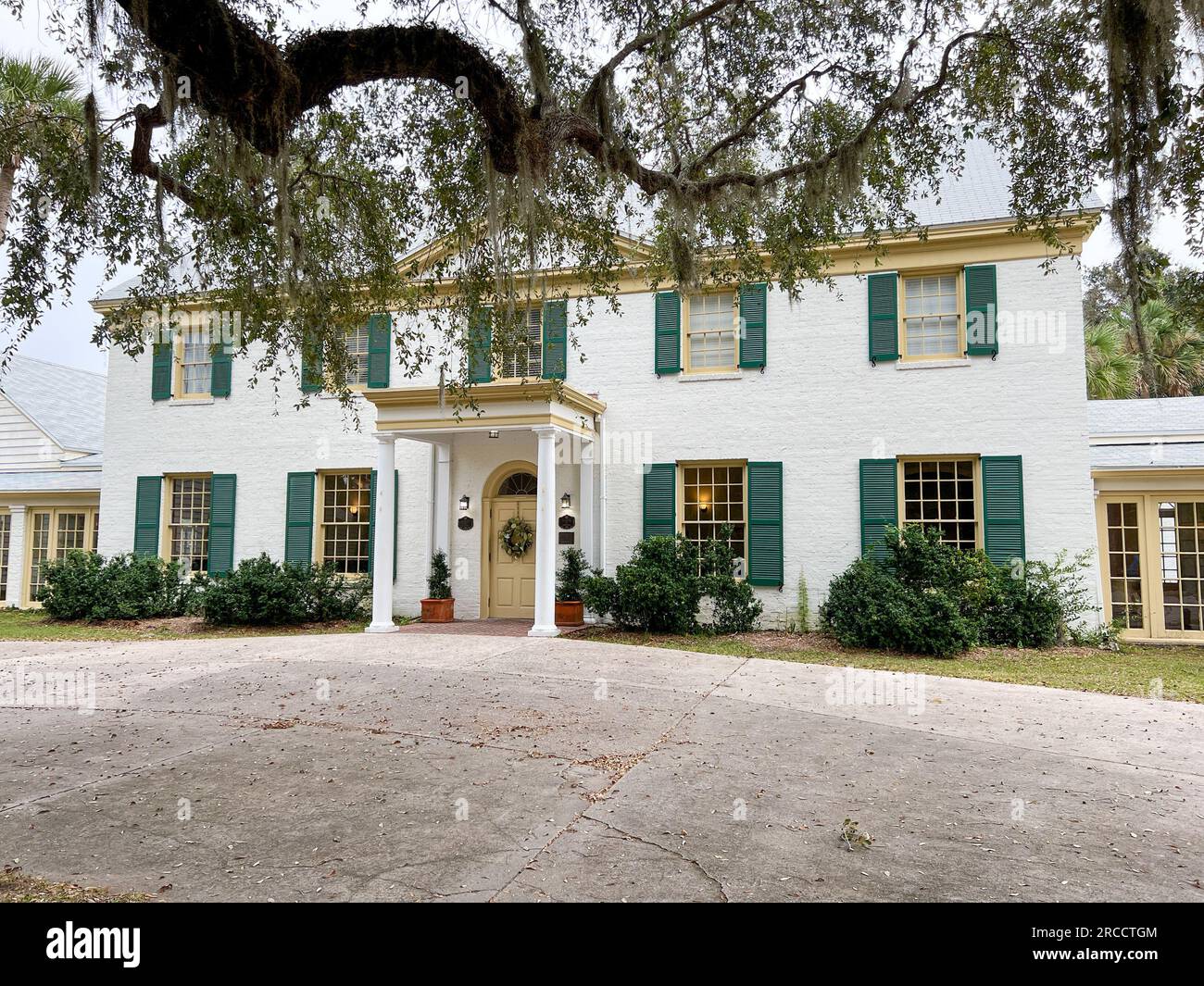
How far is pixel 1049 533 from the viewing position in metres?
11.5

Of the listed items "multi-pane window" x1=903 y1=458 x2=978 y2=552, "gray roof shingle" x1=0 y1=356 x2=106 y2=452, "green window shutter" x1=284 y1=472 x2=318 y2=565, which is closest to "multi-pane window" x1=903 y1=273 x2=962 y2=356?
"multi-pane window" x1=903 y1=458 x2=978 y2=552

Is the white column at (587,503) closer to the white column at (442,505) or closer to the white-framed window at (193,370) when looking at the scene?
the white column at (442,505)

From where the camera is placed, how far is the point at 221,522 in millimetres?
14750

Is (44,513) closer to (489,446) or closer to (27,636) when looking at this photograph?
(27,636)

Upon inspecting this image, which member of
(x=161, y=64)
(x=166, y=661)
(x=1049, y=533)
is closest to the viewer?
(x=161, y=64)

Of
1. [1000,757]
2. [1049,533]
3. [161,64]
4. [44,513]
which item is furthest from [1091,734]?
[44,513]

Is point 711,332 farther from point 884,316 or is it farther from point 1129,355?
point 1129,355

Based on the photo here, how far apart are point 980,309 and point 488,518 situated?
834cm

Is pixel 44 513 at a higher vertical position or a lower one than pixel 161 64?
lower

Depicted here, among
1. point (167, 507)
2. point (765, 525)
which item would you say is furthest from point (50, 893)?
point (167, 507)

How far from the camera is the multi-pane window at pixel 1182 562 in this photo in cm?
1202

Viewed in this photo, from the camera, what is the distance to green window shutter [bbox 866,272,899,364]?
1220 centimetres
